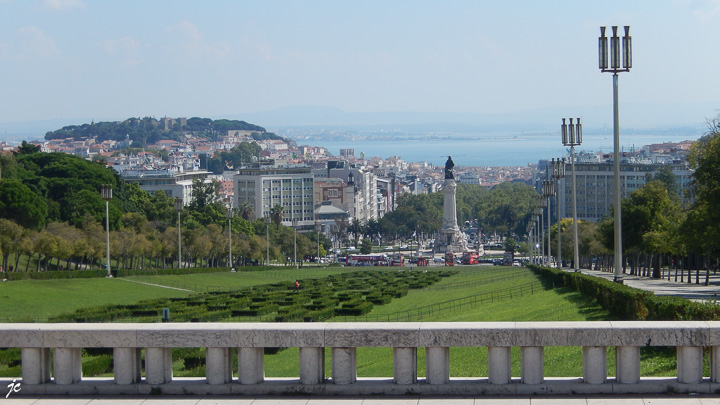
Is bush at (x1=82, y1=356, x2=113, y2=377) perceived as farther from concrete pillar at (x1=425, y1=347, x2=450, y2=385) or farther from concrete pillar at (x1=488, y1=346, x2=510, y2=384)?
concrete pillar at (x1=488, y1=346, x2=510, y2=384)

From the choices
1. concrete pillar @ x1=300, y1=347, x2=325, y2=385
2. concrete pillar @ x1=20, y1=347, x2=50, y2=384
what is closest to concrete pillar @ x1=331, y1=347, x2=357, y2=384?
concrete pillar @ x1=300, y1=347, x2=325, y2=385

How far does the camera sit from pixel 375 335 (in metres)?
12.5

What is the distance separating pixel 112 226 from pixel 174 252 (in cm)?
588

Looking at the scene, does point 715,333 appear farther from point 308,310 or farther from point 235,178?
point 235,178

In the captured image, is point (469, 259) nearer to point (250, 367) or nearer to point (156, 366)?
point (250, 367)

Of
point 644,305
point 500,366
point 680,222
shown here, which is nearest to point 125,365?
point 500,366

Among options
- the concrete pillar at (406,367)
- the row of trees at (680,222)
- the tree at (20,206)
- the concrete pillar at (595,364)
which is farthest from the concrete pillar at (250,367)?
the tree at (20,206)

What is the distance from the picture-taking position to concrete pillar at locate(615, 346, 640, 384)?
1247 cm

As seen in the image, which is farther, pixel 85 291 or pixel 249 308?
pixel 85 291

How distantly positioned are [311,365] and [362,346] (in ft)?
2.67

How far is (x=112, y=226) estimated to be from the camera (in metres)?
86.1

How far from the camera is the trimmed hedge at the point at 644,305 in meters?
16.4

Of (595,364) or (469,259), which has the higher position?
(595,364)

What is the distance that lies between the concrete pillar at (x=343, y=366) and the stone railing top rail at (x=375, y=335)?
0.78 ft
